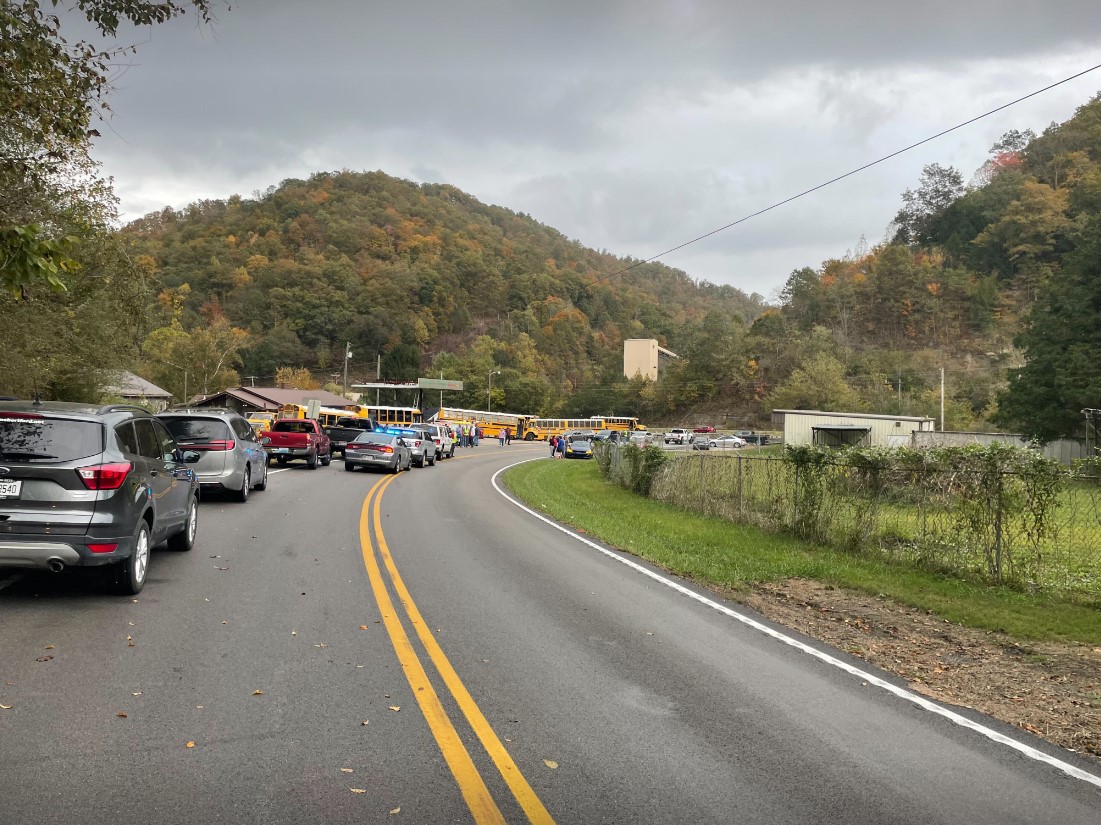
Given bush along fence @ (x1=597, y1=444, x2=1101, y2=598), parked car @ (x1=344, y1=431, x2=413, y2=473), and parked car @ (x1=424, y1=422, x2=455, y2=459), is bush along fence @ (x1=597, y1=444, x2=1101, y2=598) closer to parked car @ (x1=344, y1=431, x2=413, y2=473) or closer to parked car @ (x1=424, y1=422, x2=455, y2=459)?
parked car @ (x1=344, y1=431, x2=413, y2=473)

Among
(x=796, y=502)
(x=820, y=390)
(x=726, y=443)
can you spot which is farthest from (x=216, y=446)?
(x=820, y=390)

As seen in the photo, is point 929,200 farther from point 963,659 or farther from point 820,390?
point 963,659

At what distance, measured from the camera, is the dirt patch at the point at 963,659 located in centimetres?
597

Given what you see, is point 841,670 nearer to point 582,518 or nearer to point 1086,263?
point 582,518

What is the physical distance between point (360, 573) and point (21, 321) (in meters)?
16.0

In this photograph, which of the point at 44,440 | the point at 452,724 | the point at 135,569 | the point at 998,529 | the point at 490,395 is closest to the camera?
the point at 452,724

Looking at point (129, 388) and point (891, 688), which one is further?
point (129, 388)

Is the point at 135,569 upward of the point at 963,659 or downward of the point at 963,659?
upward

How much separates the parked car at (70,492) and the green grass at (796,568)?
683 centimetres

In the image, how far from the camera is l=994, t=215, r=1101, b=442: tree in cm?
4100

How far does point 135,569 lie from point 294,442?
2150cm

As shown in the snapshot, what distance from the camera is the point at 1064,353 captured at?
42375mm

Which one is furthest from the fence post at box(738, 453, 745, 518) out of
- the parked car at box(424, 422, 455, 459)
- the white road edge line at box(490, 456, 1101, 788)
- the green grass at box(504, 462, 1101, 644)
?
the parked car at box(424, 422, 455, 459)

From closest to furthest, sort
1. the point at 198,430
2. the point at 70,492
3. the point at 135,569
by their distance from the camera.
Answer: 1. the point at 70,492
2. the point at 135,569
3. the point at 198,430
